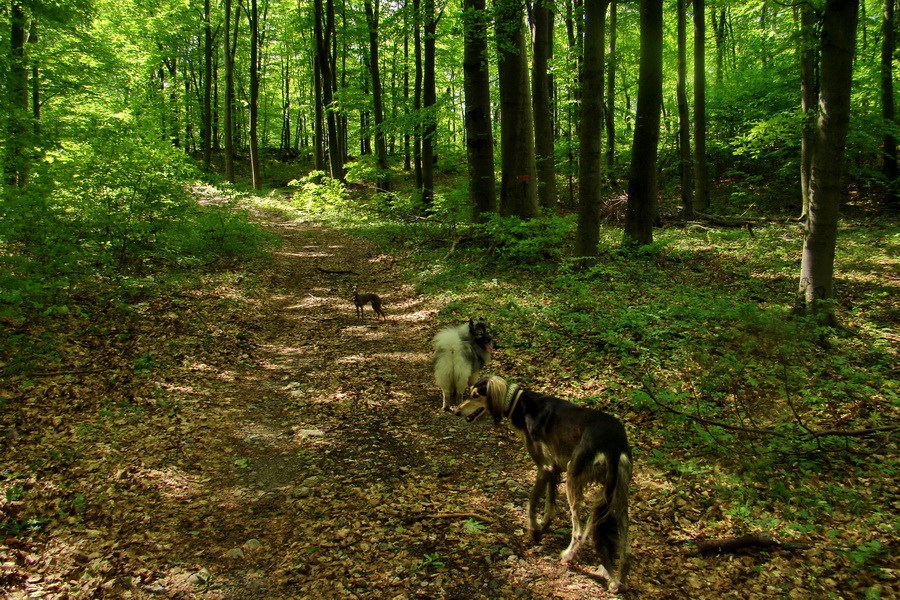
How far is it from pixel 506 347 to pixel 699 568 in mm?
4369

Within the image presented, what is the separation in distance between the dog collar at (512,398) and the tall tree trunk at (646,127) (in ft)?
29.3

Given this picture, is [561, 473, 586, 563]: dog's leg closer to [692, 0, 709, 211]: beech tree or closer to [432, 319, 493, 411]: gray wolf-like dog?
[432, 319, 493, 411]: gray wolf-like dog

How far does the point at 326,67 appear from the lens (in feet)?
77.5

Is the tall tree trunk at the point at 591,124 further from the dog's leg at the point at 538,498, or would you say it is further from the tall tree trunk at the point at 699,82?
the tall tree trunk at the point at 699,82

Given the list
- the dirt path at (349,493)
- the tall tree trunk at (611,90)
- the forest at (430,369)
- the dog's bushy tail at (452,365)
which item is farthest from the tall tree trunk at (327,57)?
the dog's bushy tail at (452,365)

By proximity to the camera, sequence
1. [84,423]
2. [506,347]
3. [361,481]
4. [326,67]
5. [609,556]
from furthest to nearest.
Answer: [326,67]
[506,347]
[84,423]
[361,481]
[609,556]

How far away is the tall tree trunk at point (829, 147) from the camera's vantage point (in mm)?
6445

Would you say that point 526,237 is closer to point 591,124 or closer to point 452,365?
point 591,124

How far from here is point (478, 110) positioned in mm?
12375

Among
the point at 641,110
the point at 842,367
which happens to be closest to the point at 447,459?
the point at 842,367

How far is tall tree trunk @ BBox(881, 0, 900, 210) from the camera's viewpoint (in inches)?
641

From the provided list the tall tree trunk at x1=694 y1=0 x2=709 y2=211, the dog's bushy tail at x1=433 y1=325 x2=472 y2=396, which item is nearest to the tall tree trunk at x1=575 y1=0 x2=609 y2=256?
the dog's bushy tail at x1=433 y1=325 x2=472 y2=396

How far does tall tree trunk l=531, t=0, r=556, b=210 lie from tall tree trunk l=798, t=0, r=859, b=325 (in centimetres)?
624

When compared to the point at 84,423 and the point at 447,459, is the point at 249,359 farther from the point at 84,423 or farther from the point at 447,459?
the point at 447,459
